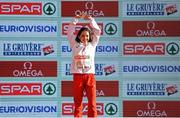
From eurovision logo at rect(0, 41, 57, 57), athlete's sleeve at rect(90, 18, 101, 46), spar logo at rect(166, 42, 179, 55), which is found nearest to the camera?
athlete's sleeve at rect(90, 18, 101, 46)

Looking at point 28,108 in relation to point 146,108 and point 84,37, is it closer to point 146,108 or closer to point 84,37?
point 146,108

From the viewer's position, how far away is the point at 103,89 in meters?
6.15

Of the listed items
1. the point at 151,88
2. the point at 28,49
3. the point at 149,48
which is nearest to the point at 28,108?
the point at 28,49

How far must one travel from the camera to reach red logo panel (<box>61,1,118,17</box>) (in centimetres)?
613

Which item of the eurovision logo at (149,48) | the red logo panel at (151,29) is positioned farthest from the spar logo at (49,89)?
the red logo panel at (151,29)

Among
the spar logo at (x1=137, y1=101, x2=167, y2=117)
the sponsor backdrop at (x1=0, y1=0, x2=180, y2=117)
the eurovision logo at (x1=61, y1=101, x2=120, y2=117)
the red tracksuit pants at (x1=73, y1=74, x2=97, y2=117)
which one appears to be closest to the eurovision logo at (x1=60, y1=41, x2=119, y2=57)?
the sponsor backdrop at (x1=0, y1=0, x2=180, y2=117)

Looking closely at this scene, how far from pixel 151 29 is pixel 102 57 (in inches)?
26.9

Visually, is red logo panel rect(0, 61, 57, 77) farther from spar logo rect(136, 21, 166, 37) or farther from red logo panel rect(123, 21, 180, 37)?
spar logo rect(136, 21, 166, 37)

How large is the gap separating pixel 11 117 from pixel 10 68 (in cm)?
58

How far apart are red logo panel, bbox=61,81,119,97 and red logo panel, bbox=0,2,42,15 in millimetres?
933

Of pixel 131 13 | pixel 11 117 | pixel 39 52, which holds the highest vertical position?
pixel 131 13

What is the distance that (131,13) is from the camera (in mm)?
6160

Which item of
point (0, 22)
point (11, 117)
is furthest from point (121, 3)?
point (11, 117)

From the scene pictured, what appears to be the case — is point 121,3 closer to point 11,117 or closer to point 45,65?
point 45,65
